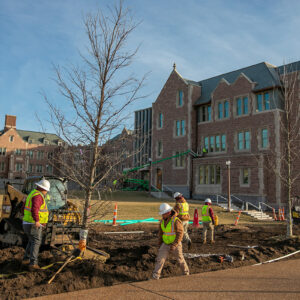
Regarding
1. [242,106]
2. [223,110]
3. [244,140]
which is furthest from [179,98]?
[244,140]

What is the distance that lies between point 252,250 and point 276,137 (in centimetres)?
2098

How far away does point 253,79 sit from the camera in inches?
1261

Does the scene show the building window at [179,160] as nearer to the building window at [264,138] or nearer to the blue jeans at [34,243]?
the building window at [264,138]

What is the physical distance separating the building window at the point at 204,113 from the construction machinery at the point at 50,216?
87.0 ft

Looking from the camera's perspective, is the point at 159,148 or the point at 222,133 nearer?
the point at 222,133

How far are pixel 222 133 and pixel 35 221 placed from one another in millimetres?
28230

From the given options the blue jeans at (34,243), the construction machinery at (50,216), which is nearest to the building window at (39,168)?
the construction machinery at (50,216)

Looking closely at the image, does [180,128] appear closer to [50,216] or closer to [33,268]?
[50,216]

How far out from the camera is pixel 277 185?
27.8m

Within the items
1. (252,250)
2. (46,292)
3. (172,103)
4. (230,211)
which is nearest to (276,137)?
(230,211)

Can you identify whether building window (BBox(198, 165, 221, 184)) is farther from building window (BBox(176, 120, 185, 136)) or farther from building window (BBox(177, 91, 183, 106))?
building window (BBox(177, 91, 183, 106))

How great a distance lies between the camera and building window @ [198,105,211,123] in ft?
116

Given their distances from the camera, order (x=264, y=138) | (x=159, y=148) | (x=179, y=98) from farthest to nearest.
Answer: (x=159, y=148) < (x=179, y=98) < (x=264, y=138)

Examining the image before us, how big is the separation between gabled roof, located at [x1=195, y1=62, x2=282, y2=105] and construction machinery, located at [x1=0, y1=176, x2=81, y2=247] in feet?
73.2
